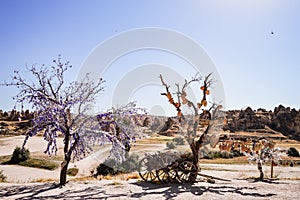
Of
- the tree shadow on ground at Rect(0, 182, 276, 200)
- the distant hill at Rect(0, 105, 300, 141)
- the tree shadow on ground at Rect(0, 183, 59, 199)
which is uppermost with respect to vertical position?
the distant hill at Rect(0, 105, 300, 141)

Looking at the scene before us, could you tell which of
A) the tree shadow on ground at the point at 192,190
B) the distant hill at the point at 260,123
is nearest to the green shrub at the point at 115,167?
the tree shadow on ground at the point at 192,190

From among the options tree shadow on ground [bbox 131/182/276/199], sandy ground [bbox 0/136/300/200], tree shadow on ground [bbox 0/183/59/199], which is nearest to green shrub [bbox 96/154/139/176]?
sandy ground [bbox 0/136/300/200]

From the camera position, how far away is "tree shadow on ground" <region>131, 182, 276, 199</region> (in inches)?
401

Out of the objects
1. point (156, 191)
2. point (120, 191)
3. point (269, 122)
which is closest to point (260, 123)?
point (269, 122)

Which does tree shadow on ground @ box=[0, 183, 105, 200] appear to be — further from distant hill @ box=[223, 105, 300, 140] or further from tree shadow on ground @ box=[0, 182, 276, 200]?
distant hill @ box=[223, 105, 300, 140]

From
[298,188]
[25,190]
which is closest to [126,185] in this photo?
[25,190]

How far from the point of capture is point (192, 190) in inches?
430

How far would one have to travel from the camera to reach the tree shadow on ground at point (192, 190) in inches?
401

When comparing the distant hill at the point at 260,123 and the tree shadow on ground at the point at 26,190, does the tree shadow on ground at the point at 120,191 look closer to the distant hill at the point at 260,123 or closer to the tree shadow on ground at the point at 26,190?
the tree shadow on ground at the point at 26,190

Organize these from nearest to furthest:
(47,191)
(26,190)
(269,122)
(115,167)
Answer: (47,191) < (26,190) < (115,167) < (269,122)

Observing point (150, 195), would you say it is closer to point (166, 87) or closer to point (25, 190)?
point (25, 190)

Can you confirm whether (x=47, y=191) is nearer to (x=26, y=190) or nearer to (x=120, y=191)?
(x=26, y=190)

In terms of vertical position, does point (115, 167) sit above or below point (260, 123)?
below

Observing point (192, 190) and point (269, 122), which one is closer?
point (192, 190)
